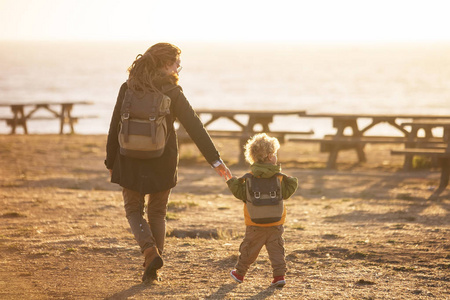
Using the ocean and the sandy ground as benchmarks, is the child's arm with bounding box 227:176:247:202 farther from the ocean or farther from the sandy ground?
the ocean

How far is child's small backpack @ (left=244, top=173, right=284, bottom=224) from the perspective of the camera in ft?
16.5

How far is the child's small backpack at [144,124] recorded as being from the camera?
4.88 m

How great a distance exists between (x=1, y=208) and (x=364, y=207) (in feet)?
13.4

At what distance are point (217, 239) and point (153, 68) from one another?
7.71ft

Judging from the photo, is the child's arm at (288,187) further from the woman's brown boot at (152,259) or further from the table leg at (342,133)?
the table leg at (342,133)

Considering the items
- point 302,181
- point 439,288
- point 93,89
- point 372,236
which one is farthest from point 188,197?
point 93,89

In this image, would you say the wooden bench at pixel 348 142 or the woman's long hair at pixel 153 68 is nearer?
the woman's long hair at pixel 153 68

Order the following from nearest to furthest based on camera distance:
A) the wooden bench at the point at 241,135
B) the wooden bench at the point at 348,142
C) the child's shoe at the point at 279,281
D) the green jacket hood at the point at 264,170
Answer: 1. the green jacket hood at the point at 264,170
2. the child's shoe at the point at 279,281
3. the wooden bench at the point at 348,142
4. the wooden bench at the point at 241,135

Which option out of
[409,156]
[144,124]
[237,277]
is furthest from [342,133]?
[144,124]

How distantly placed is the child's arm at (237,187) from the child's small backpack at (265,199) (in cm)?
6

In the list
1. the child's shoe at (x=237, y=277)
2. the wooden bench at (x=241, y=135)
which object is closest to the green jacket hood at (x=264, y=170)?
the child's shoe at (x=237, y=277)

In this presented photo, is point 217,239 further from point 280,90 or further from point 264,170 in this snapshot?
point 280,90

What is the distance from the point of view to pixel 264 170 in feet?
16.4

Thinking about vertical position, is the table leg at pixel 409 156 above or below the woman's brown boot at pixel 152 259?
above
